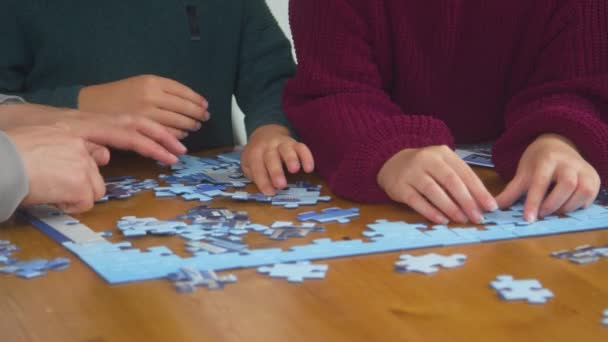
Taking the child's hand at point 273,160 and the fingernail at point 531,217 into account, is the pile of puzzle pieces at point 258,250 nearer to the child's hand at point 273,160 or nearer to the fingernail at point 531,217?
the fingernail at point 531,217

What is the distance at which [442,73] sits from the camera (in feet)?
4.04

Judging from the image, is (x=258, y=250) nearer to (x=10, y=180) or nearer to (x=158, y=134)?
(x=10, y=180)

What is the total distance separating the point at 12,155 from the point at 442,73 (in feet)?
2.17

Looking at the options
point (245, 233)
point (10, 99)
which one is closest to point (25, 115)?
point (10, 99)

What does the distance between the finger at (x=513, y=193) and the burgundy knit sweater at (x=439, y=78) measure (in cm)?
10

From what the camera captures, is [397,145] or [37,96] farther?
[37,96]

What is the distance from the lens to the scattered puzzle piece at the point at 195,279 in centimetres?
68

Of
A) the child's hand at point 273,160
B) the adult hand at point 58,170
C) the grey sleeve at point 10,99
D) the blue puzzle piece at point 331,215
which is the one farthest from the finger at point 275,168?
the grey sleeve at point 10,99

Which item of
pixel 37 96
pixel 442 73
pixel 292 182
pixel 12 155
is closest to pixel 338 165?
pixel 292 182

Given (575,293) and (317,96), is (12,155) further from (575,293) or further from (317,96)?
(575,293)

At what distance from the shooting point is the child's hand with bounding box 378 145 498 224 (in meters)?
0.88

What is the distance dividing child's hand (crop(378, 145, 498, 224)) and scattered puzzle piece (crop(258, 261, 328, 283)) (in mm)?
209

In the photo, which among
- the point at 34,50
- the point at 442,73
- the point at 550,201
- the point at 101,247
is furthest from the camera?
the point at 34,50

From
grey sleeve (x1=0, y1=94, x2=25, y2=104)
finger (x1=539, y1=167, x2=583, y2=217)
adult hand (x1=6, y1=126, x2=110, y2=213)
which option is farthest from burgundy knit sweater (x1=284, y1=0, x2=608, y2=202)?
grey sleeve (x1=0, y1=94, x2=25, y2=104)
